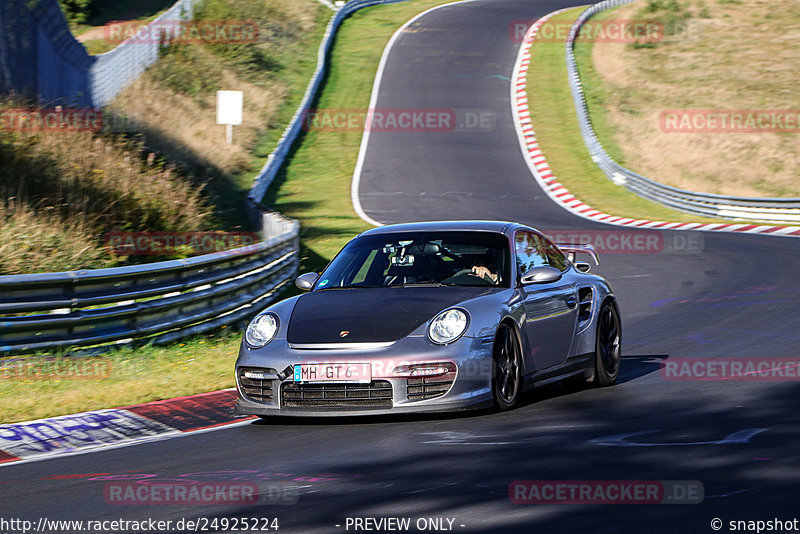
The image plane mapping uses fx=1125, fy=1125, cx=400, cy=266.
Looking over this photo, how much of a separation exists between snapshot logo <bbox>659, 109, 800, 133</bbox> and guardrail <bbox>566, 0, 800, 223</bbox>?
12.5 feet

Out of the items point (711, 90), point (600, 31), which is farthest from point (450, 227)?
point (600, 31)

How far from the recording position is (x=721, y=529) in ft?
15.2

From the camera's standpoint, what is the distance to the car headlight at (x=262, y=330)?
25.7ft

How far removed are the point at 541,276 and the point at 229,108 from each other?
89.6 feet

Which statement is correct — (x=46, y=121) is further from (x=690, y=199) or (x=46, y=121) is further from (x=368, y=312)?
(x=690, y=199)

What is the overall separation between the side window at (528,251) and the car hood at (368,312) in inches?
23.6

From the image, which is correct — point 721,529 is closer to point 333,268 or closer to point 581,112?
point 333,268

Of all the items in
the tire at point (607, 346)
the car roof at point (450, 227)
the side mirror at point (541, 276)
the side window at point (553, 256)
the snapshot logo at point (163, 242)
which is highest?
the car roof at point (450, 227)

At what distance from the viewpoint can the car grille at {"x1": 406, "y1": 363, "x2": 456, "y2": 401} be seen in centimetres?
741

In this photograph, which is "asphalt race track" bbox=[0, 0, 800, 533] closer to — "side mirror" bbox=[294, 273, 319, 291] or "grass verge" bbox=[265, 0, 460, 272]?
"side mirror" bbox=[294, 273, 319, 291]

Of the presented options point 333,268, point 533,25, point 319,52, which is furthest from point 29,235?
point 533,25

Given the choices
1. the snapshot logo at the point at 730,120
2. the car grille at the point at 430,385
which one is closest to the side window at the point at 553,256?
the car grille at the point at 430,385

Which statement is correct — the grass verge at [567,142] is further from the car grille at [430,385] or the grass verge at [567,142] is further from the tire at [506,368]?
the car grille at [430,385]

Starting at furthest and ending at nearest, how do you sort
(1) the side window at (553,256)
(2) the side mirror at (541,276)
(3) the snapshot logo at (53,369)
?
(3) the snapshot logo at (53,369) < (1) the side window at (553,256) < (2) the side mirror at (541,276)
